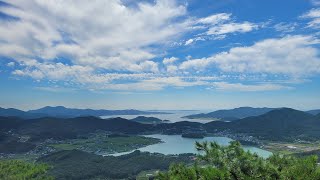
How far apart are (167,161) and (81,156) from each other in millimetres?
47548

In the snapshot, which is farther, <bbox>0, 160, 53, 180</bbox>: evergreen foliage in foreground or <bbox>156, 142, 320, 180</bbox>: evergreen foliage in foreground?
<bbox>0, 160, 53, 180</bbox>: evergreen foliage in foreground

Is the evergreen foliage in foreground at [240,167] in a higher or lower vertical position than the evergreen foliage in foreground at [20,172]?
higher

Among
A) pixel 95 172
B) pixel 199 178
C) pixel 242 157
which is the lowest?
pixel 95 172

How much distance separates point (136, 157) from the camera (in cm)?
16762

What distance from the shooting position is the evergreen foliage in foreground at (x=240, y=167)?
27516 millimetres

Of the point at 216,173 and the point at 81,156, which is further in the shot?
the point at 81,156

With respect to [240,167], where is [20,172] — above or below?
below

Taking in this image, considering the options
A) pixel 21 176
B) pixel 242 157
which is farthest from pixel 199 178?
pixel 21 176

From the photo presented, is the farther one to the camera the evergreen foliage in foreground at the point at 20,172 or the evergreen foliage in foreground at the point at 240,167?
the evergreen foliage in foreground at the point at 20,172

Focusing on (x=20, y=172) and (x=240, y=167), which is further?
(x=20, y=172)

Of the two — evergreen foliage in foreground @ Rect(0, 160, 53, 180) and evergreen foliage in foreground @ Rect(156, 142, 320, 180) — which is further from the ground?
evergreen foliage in foreground @ Rect(156, 142, 320, 180)

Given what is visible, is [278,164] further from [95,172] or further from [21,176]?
[95,172]

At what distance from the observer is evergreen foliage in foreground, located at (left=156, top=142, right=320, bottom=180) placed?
27.5 meters

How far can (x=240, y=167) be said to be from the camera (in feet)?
92.8
